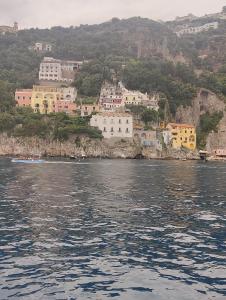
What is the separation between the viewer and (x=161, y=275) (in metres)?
16.2

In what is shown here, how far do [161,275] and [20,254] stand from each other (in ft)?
18.8

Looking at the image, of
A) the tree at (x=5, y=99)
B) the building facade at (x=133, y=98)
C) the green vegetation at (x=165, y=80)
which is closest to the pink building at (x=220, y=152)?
the green vegetation at (x=165, y=80)

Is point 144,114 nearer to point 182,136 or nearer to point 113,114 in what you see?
point 113,114

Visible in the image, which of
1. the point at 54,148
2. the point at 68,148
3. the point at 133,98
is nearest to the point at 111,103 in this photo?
the point at 133,98

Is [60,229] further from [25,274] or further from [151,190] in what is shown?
[151,190]

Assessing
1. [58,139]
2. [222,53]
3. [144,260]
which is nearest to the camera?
[144,260]

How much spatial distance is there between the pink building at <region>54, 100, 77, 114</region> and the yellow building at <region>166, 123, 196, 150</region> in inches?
1022

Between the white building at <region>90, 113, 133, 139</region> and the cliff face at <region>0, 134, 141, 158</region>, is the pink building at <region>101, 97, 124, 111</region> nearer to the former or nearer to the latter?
the white building at <region>90, 113, 133, 139</region>

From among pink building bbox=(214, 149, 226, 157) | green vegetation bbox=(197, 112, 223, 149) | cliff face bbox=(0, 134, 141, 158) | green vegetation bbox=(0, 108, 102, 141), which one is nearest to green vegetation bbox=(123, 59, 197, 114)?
green vegetation bbox=(197, 112, 223, 149)

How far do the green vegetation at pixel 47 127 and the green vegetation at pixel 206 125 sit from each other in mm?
29458

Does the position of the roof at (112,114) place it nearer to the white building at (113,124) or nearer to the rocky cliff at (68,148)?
the white building at (113,124)

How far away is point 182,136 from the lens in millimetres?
121188

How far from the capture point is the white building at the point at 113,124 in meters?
116

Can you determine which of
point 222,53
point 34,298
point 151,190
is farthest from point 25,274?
point 222,53
